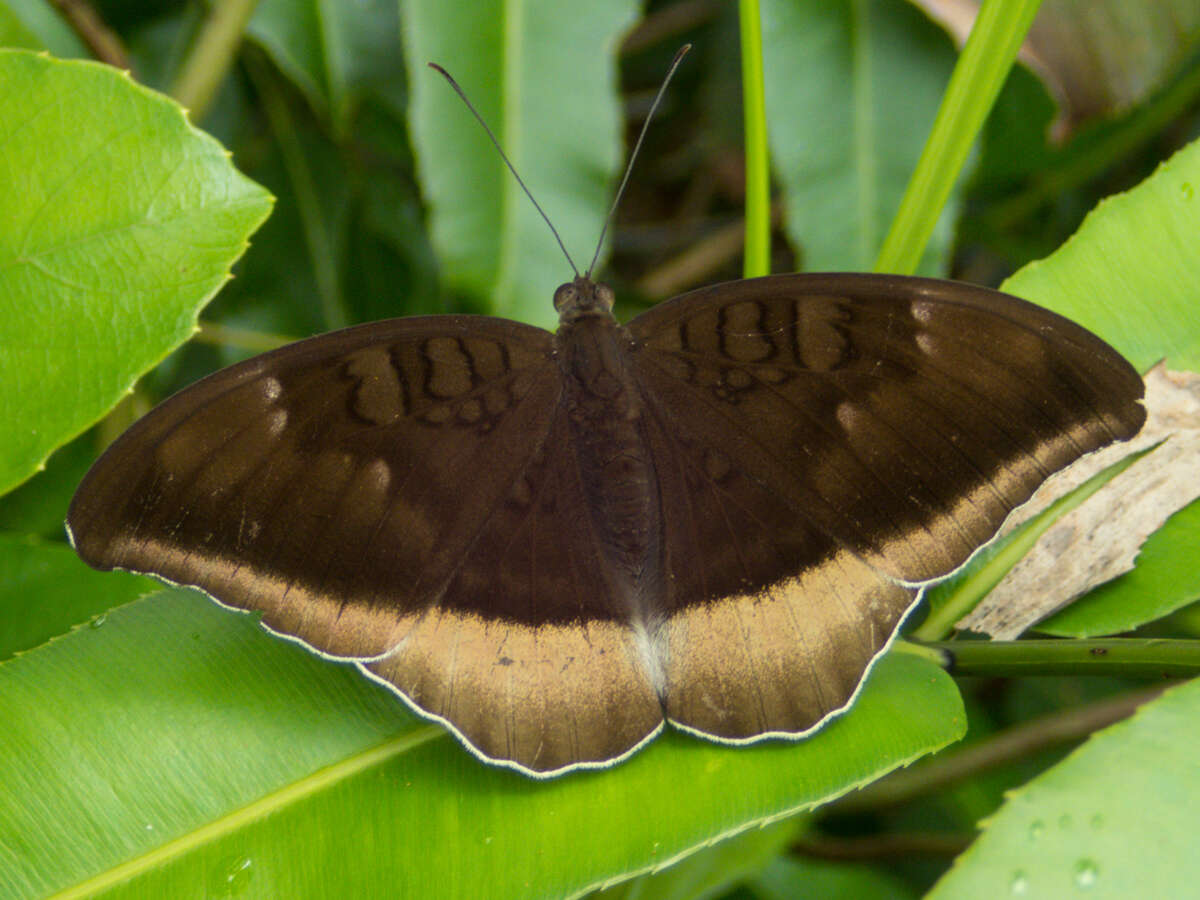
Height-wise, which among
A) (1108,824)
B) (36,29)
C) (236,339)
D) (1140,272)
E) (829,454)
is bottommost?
(1108,824)

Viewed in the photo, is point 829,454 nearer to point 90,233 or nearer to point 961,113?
point 961,113

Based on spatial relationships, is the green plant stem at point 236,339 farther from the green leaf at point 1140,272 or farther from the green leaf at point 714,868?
the green leaf at point 1140,272

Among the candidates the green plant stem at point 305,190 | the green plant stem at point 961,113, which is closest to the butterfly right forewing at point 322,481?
the green plant stem at point 961,113

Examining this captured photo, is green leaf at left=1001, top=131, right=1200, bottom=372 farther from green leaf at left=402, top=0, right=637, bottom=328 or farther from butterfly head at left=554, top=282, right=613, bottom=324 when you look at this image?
green leaf at left=402, top=0, right=637, bottom=328

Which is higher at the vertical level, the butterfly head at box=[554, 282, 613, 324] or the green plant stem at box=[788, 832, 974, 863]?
Answer: the butterfly head at box=[554, 282, 613, 324]

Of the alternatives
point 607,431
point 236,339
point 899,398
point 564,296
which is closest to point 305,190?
point 236,339

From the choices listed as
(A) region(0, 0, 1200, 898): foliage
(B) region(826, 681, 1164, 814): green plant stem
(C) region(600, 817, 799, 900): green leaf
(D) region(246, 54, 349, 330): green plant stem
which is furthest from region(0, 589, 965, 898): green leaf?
(D) region(246, 54, 349, 330): green plant stem
